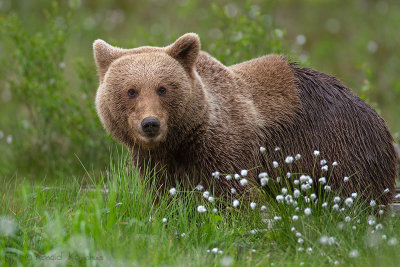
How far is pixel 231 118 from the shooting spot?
5203 millimetres

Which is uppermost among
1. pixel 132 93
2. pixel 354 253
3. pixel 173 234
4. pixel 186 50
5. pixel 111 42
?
pixel 186 50

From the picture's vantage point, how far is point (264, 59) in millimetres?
5707

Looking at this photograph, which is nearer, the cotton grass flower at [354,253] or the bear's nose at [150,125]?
the cotton grass flower at [354,253]

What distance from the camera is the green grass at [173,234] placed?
11.9ft

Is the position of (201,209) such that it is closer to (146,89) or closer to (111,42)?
(146,89)

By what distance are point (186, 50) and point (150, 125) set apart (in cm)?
83

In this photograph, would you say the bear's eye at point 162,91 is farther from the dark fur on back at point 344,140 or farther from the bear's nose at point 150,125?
the dark fur on back at point 344,140

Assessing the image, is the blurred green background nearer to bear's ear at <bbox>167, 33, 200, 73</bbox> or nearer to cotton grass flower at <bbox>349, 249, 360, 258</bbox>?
bear's ear at <bbox>167, 33, 200, 73</bbox>

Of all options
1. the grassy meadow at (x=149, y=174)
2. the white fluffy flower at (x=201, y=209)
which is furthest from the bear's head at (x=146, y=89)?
the white fluffy flower at (x=201, y=209)

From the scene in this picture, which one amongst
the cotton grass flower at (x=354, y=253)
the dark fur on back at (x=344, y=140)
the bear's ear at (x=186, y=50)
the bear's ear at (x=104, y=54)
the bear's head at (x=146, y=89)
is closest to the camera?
the cotton grass flower at (x=354, y=253)

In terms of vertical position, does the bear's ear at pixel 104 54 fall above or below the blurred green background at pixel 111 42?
above

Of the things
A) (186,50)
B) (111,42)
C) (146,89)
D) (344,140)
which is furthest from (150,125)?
(111,42)

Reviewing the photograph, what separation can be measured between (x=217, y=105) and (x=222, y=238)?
4.72ft

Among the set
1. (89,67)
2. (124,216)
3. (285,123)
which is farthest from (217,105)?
(89,67)
